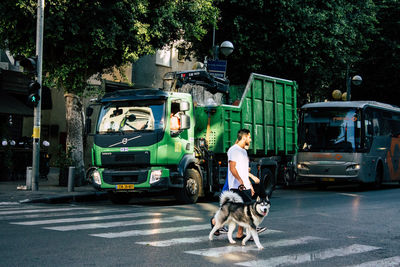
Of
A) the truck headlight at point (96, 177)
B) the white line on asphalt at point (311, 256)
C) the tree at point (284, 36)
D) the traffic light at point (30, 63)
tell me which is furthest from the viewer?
the tree at point (284, 36)

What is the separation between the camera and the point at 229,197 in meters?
8.92

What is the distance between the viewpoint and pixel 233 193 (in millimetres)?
9055

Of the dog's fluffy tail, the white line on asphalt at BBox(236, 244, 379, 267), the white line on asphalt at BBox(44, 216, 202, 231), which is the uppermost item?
the dog's fluffy tail

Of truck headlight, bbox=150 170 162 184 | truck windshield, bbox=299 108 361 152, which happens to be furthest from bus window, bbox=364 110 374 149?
truck headlight, bbox=150 170 162 184

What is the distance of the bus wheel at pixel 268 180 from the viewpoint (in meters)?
17.4

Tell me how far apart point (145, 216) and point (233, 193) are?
3452 mm

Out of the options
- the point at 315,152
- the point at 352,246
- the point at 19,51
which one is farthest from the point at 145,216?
the point at 315,152

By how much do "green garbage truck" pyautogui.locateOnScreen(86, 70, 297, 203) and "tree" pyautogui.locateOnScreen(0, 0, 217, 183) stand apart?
2717 mm

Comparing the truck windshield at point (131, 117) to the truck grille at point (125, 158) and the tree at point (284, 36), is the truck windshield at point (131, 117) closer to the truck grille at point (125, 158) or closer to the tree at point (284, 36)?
the truck grille at point (125, 158)

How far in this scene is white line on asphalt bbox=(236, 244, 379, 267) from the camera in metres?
7.37

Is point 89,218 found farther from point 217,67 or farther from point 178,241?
point 217,67

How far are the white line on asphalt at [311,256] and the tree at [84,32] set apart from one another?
1096 centimetres

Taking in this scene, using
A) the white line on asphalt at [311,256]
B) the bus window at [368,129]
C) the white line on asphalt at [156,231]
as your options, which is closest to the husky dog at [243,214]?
the white line on asphalt at [311,256]

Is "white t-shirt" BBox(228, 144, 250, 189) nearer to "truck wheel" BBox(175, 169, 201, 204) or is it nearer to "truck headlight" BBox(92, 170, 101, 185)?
"truck wheel" BBox(175, 169, 201, 204)
